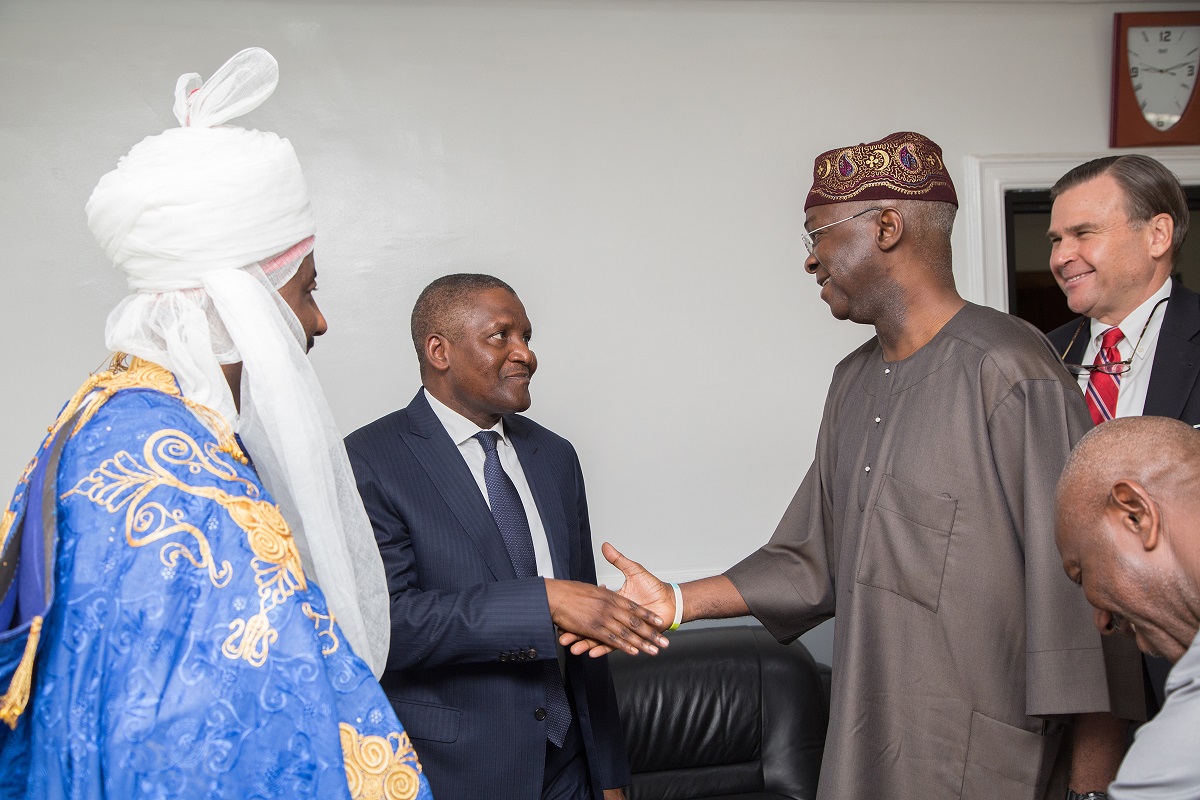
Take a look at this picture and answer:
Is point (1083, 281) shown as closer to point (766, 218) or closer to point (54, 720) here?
point (766, 218)

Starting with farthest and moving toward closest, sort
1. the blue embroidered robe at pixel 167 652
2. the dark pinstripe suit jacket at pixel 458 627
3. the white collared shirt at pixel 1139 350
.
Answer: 1. the white collared shirt at pixel 1139 350
2. the dark pinstripe suit jacket at pixel 458 627
3. the blue embroidered robe at pixel 167 652

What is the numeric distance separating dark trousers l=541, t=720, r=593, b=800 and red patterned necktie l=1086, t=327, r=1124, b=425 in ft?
5.42

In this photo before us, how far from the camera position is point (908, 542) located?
2.17 m

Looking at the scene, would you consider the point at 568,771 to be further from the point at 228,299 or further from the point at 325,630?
the point at 228,299

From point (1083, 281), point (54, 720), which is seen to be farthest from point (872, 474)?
point (54, 720)

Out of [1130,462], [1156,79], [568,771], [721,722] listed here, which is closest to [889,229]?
[1130,462]

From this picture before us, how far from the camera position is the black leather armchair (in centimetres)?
392

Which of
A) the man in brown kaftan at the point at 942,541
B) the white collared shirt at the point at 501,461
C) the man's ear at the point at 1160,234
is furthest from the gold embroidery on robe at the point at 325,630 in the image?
the man's ear at the point at 1160,234

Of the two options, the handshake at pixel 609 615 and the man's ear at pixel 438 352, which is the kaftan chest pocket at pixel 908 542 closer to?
the handshake at pixel 609 615

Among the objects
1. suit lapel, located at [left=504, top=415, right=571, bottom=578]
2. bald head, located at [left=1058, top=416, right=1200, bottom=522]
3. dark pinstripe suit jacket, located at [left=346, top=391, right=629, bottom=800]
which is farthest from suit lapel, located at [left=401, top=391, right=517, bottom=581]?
bald head, located at [left=1058, top=416, right=1200, bottom=522]

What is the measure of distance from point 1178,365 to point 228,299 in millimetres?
2415

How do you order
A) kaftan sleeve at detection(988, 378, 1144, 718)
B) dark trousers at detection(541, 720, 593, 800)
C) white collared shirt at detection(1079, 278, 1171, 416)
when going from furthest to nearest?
white collared shirt at detection(1079, 278, 1171, 416), dark trousers at detection(541, 720, 593, 800), kaftan sleeve at detection(988, 378, 1144, 718)

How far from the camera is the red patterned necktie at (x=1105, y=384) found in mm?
2906

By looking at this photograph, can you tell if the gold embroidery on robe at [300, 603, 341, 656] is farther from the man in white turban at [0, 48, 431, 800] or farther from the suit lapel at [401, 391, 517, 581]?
the suit lapel at [401, 391, 517, 581]
